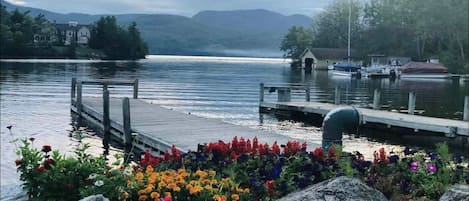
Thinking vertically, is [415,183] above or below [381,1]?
below

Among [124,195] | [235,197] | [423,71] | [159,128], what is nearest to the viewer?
[235,197]

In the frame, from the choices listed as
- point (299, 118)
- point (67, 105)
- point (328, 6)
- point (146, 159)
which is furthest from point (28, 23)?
point (146, 159)

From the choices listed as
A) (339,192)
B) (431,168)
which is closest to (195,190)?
(339,192)

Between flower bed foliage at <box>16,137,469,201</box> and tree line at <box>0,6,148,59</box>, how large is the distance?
416 ft

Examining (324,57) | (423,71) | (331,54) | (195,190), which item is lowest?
(423,71)

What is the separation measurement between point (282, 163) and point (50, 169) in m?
2.89

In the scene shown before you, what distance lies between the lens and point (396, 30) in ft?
364

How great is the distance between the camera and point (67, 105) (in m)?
34.8

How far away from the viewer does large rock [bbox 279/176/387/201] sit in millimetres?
5359

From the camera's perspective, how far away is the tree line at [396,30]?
310 feet

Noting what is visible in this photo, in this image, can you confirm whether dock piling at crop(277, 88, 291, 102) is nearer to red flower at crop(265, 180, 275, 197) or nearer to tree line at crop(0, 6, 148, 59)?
red flower at crop(265, 180, 275, 197)

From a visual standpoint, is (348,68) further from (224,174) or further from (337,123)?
(224,174)

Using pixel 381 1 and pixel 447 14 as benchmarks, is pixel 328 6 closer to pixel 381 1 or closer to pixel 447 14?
pixel 381 1

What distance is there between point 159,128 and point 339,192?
47.2 ft
